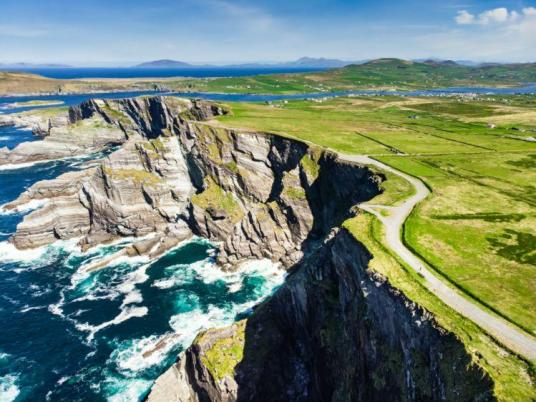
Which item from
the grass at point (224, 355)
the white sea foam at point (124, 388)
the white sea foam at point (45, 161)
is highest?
the white sea foam at point (45, 161)

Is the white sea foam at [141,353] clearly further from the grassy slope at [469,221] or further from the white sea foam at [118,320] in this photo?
the grassy slope at [469,221]

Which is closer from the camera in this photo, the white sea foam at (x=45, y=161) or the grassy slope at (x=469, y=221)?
the grassy slope at (x=469, y=221)

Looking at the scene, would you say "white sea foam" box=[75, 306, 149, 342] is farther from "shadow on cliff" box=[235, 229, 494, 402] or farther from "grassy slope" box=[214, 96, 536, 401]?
"grassy slope" box=[214, 96, 536, 401]

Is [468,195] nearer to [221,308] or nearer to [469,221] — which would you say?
[469,221]

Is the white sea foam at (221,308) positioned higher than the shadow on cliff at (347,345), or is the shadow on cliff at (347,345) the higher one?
the shadow on cliff at (347,345)

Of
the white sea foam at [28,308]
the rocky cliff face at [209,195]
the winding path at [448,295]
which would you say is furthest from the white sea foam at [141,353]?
the winding path at [448,295]

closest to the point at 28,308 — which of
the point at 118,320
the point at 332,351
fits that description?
the point at 118,320
